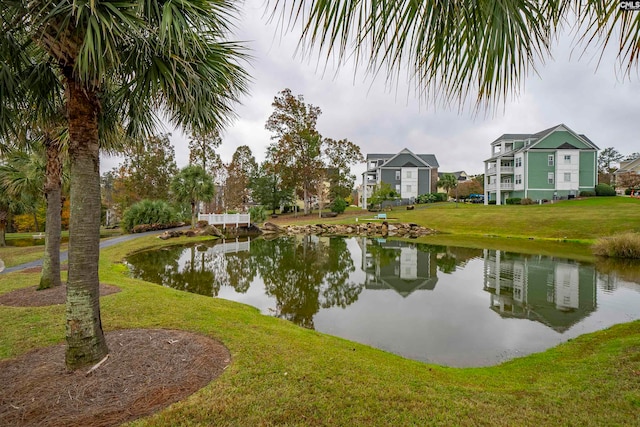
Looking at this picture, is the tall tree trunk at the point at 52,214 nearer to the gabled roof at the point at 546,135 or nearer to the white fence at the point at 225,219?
the white fence at the point at 225,219

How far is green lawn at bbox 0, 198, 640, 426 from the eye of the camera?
2.58m

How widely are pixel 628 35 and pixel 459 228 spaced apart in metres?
28.5

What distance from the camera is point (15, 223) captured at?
99.8 feet

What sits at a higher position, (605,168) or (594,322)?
(605,168)

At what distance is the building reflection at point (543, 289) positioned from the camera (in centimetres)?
713

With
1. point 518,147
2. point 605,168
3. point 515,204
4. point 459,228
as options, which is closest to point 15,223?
point 459,228

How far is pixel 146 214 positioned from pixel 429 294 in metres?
24.4

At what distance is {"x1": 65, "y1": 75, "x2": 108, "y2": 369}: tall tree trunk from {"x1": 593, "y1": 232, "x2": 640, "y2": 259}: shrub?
Answer: 20.0 meters

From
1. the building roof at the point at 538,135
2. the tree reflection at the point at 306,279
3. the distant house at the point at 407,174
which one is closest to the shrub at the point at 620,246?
the tree reflection at the point at 306,279

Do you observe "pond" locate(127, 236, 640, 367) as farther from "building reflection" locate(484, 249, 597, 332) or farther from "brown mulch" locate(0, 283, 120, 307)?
"brown mulch" locate(0, 283, 120, 307)

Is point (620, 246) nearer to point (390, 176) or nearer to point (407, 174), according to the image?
point (407, 174)

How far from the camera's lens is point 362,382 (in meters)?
3.25

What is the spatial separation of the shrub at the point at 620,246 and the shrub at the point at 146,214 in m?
30.6

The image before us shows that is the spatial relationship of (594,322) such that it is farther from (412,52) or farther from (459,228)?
(459,228)
